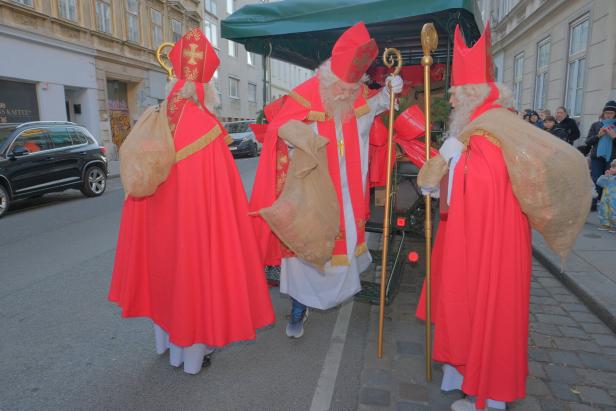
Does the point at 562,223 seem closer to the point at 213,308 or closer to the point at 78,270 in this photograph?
the point at 213,308

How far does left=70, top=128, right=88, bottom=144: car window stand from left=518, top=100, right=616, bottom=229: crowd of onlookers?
32.0 ft

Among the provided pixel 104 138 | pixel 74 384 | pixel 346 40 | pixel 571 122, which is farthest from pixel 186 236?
pixel 104 138

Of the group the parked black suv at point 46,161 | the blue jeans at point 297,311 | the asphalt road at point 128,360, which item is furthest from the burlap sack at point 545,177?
the parked black suv at point 46,161

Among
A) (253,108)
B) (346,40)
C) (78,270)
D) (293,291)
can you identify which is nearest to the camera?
(346,40)

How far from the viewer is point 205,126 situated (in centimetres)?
279

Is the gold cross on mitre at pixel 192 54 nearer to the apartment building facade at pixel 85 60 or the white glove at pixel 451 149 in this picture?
the white glove at pixel 451 149

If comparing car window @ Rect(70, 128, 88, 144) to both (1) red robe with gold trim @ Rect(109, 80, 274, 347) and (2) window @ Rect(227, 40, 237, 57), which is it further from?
(2) window @ Rect(227, 40, 237, 57)

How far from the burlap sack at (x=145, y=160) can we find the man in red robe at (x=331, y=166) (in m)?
0.81

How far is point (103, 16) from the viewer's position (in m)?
18.5

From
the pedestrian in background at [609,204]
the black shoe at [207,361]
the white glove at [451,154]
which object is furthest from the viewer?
the pedestrian in background at [609,204]

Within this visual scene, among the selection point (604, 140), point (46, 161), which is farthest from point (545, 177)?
point (46, 161)

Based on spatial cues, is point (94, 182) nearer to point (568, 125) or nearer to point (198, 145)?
point (198, 145)

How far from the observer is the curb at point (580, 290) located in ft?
12.3

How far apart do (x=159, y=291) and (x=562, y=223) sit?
95.0 inches
